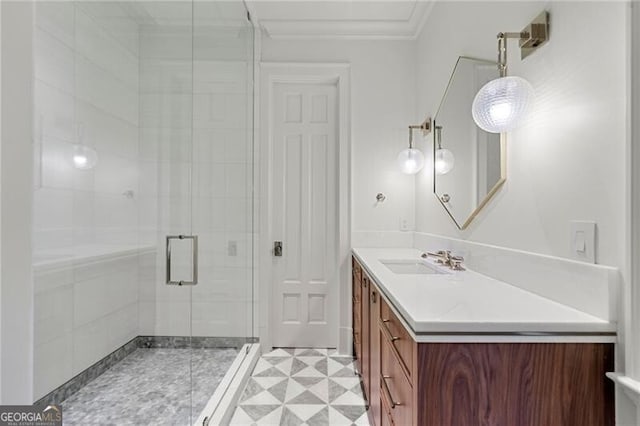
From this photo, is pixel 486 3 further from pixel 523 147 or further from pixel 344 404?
pixel 344 404

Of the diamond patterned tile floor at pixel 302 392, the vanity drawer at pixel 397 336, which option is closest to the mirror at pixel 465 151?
the vanity drawer at pixel 397 336

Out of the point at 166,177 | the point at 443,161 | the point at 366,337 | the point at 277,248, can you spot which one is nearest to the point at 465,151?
the point at 443,161

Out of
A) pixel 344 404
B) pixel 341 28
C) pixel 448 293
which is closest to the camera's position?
pixel 448 293

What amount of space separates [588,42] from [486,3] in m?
0.84

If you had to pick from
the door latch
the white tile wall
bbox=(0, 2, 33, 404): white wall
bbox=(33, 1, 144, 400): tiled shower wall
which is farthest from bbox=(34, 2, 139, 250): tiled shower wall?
the door latch

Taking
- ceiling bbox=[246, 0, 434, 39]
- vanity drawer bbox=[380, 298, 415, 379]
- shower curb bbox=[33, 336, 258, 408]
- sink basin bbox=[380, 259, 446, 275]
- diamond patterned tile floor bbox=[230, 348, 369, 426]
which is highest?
ceiling bbox=[246, 0, 434, 39]

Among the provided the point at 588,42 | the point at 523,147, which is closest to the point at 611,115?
the point at 588,42

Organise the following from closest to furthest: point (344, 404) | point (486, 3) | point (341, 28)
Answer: point (486, 3)
point (344, 404)
point (341, 28)

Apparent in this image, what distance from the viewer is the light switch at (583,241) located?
0.93m

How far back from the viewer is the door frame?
8.81 ft

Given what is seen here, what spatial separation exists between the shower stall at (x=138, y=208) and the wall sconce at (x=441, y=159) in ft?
4.88

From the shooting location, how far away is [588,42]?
950 mm

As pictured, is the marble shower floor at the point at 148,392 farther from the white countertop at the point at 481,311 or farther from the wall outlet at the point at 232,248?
the white countertop at the point at 481,311

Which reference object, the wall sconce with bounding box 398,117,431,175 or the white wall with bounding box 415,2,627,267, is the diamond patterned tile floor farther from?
the wall sconce with bounding box 398,117,431,175
